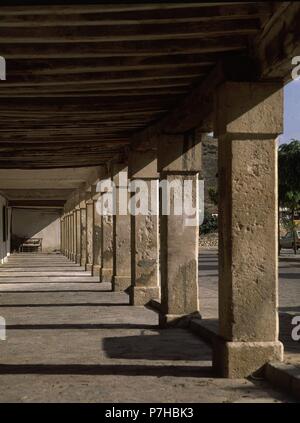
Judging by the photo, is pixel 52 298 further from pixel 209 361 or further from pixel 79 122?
pixel 209 361

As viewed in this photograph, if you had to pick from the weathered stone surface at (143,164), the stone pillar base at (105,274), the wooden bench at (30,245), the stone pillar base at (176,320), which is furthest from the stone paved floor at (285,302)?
the wooden bench at (30,245)

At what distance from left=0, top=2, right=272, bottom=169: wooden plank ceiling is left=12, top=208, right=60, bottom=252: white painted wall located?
3168cm

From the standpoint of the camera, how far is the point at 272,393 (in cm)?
537

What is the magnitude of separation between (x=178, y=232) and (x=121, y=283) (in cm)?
534

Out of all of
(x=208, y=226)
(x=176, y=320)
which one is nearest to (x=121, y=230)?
(x=176, y=320)

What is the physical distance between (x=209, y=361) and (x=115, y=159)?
25.4ft

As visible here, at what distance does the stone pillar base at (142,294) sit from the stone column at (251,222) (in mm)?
5805

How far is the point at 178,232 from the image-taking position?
29.9ft

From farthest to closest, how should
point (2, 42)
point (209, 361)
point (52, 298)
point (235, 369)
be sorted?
point (52, 298) → point (209, 361) → point (235, 369) → point (2, 42)

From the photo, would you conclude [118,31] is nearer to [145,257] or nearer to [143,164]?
[143,164]

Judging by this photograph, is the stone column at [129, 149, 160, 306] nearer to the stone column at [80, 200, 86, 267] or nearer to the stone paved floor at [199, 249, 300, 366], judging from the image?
the stone paved floor at [199, 249, 300, 366]

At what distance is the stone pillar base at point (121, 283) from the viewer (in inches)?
557

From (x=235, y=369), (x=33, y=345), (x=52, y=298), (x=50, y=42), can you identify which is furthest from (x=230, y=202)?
(x=52, y=298)

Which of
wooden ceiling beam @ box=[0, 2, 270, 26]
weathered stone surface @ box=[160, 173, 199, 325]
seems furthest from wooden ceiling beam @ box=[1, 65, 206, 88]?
weathered stone surface @ box=[160, 173, 199, 325]
